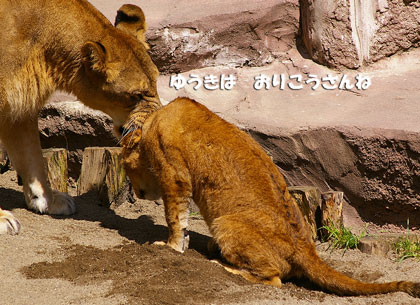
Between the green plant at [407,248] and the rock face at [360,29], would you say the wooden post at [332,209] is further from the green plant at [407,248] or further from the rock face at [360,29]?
the rock face at [360,29]

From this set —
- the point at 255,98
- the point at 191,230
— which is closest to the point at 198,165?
the point at 191,230

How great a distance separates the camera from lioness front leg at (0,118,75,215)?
7.00 m

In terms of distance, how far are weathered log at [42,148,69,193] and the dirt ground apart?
2.87ft

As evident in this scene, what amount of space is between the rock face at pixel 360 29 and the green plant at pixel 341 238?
3.31 m

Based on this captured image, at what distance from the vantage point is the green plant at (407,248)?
249 inches

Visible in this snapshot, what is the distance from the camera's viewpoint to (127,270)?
17.7 feet

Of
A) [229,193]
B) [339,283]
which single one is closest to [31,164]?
[229,193]

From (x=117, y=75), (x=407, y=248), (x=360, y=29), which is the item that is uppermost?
(x=360, y=29)

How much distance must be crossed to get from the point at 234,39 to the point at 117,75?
152 inches

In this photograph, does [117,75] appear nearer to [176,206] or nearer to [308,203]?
[176,206]

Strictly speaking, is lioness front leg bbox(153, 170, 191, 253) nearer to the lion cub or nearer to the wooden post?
the lion cub

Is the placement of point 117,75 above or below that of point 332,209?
above

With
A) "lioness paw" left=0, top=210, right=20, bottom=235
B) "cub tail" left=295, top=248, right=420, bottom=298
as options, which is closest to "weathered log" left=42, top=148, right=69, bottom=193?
"lioness paw" left=0, top=210, right=20, bottom=235

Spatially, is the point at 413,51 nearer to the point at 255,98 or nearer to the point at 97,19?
the point at 255,98
